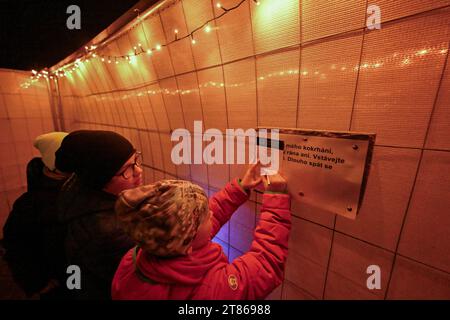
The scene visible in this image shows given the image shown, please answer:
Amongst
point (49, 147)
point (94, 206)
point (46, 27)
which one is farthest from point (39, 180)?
point (46, 27)

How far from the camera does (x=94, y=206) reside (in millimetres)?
926

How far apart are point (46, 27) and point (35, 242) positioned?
6.15 feet

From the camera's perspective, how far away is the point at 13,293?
2.38 metres

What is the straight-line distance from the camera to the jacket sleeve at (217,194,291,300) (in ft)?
2.19

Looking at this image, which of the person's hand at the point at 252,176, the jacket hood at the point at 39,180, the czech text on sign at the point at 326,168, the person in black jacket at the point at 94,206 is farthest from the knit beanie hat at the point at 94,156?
the czech text on sign at the point at 326,168

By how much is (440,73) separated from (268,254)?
73 cm

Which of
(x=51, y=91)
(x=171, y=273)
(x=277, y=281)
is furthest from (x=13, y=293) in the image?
(x=277, y=281)

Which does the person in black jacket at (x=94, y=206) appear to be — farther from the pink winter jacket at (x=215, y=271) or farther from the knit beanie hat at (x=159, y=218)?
the knit beanie hat at (x=159, y=218)

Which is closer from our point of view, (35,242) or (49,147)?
(35,242)

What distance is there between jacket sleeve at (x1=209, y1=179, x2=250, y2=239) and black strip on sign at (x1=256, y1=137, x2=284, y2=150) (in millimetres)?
232

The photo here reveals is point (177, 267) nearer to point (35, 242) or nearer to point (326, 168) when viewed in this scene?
point (326, 168)

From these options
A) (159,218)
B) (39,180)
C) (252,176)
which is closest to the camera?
(159,218)

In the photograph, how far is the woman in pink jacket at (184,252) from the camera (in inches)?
23.4
